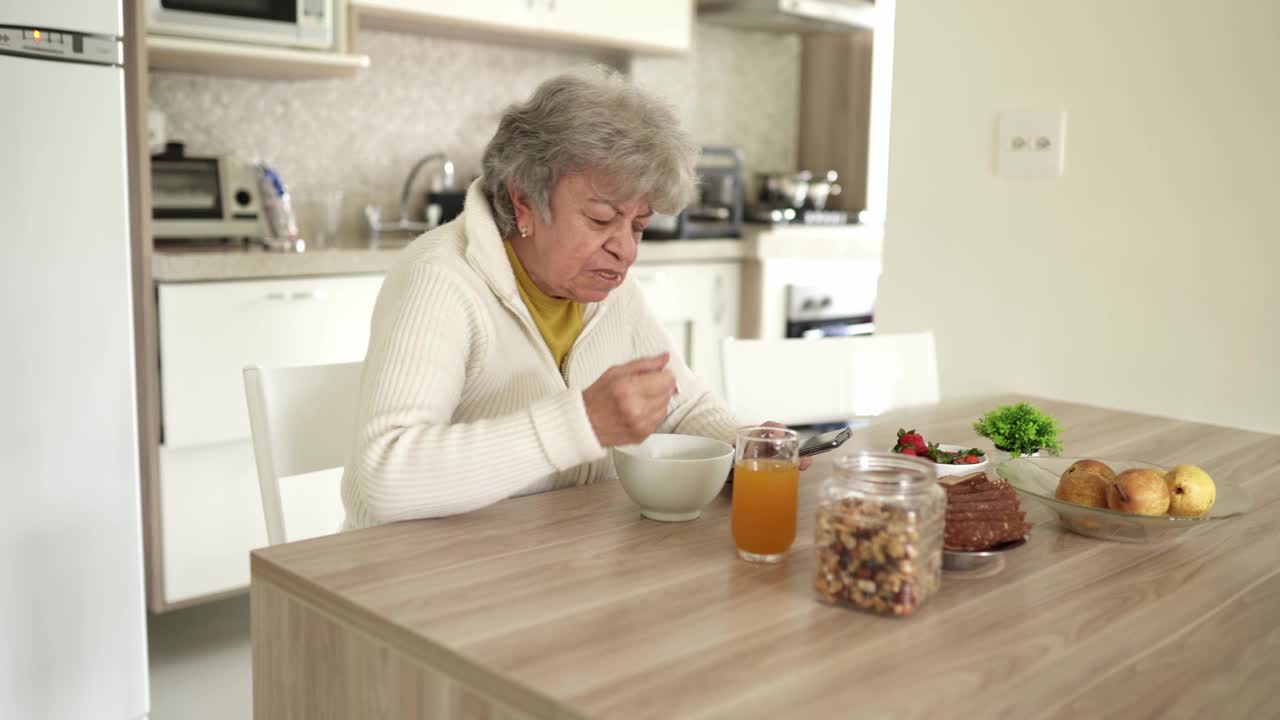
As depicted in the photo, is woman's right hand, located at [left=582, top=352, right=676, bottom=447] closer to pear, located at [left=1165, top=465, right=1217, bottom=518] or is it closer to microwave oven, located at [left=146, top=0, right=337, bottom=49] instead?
pear, located at [left=1165, top=465, right=1217, bottom=518]

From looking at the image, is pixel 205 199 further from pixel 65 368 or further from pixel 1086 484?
pixel 1086 484

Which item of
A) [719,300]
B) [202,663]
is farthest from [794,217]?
[202,663]

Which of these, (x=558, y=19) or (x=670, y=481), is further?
(x=558, y=19)

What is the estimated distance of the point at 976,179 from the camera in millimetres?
2453

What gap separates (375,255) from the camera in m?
2.96

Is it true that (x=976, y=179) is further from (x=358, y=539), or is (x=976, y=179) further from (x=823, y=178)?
(x=823, y=178)

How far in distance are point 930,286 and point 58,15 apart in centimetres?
182

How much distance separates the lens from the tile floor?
97.0 inches

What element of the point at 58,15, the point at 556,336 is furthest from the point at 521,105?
the point at 58,15

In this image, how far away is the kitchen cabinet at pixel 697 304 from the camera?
362cm

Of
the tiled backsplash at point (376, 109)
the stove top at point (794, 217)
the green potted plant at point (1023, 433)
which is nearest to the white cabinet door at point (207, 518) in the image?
the tiled backsplash at point (376, 109)

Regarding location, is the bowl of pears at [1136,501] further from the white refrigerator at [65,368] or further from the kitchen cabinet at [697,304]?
the kitchen cabinet at [697,304]

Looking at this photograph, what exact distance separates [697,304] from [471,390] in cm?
230

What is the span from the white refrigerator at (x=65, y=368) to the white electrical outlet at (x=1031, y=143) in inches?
68.7
